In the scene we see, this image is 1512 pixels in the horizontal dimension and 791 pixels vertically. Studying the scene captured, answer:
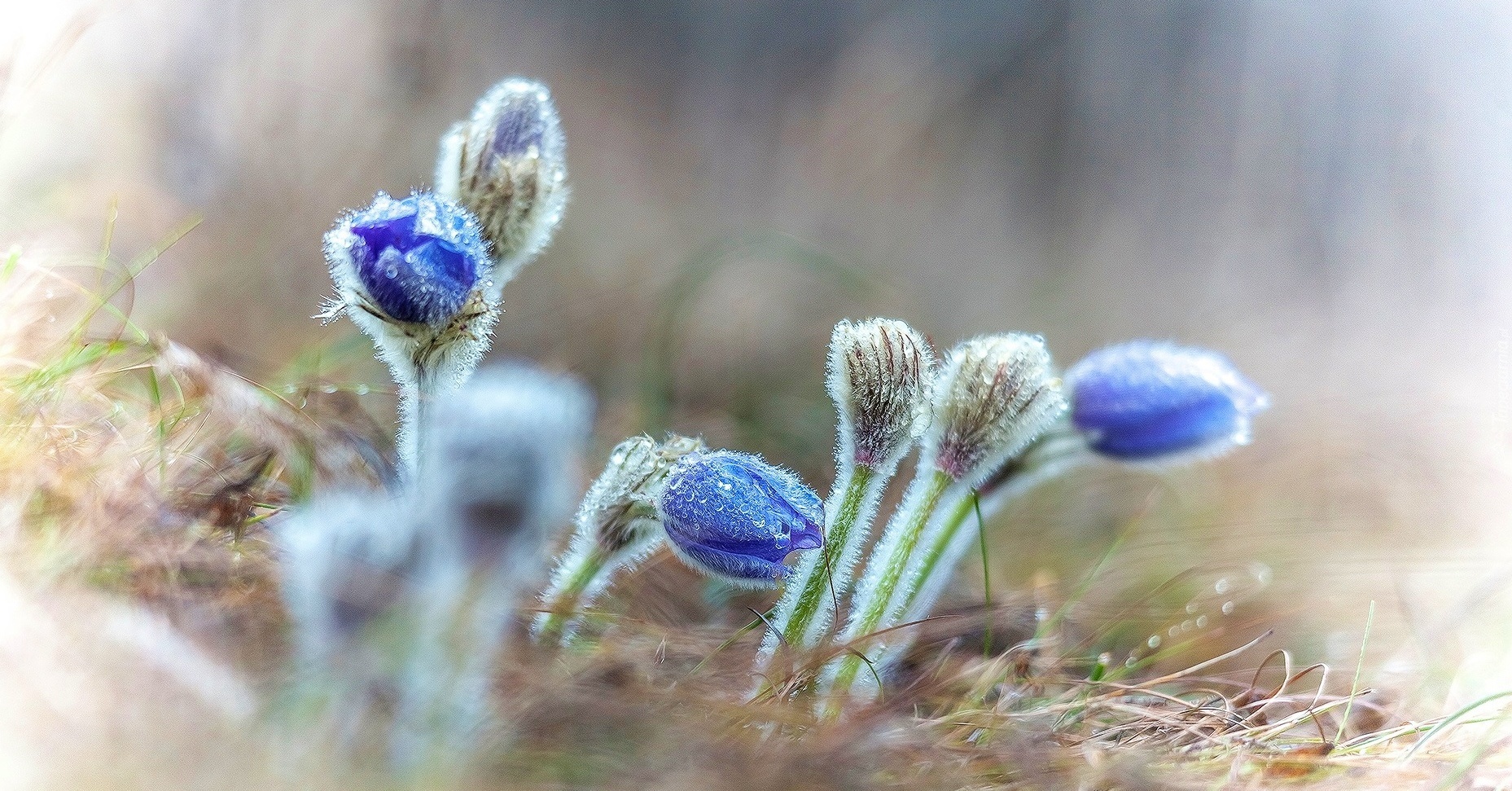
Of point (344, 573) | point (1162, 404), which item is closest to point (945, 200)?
point (1162, 404)

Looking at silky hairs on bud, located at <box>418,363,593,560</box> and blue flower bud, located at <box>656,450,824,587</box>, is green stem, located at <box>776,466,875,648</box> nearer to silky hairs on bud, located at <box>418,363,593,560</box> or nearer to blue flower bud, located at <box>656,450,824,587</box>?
blue flower bud, located at <box>656,450,824,587</box>

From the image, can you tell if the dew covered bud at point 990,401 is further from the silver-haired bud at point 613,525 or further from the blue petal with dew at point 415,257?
the blue petal with dew at point 415,257

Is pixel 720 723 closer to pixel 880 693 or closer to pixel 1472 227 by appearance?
pixel 880 693

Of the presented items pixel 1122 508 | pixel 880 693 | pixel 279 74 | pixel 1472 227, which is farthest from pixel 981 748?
pixel 1472 227

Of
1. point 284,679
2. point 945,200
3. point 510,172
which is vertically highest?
point 945,200

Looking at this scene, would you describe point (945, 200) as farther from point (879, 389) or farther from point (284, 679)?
point (284, 679)
